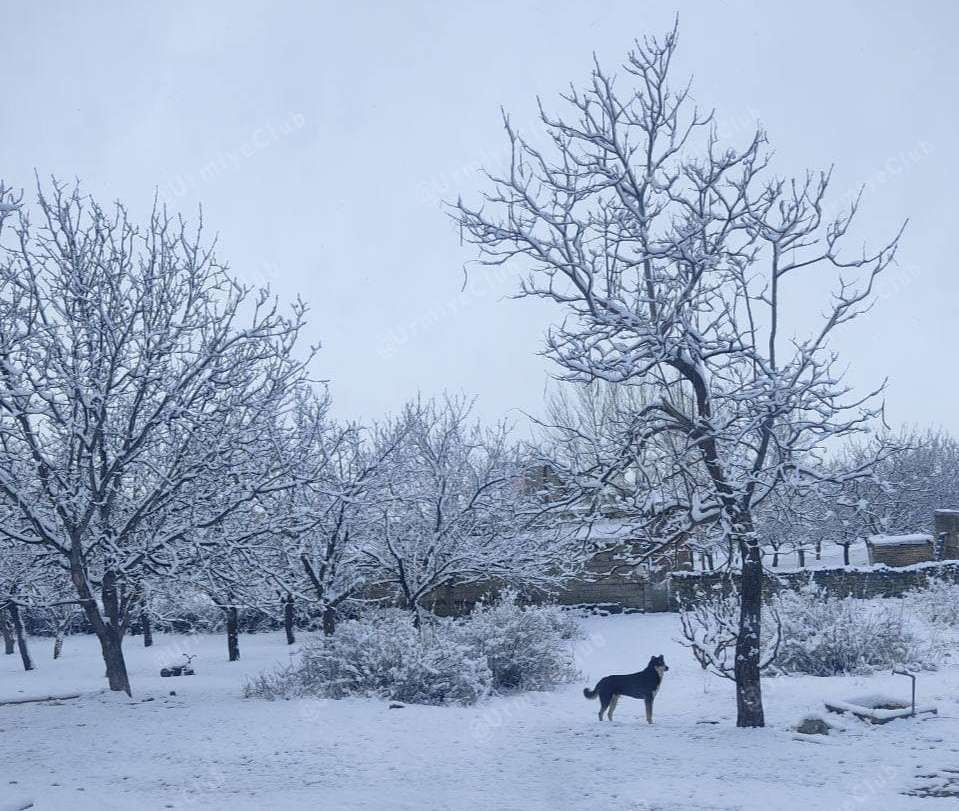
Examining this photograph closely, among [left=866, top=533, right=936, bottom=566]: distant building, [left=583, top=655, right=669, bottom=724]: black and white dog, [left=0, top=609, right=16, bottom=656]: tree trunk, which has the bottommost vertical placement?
[left=0, top=609, right=16, bottom=656]: tree trunk

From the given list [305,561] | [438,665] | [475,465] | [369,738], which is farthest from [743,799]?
[475,465]

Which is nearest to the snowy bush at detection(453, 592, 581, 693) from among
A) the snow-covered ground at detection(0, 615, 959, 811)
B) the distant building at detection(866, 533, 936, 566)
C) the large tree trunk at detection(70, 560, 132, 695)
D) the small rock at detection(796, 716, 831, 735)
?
the snow-covered ground at detection(0, 615, 959, 811)

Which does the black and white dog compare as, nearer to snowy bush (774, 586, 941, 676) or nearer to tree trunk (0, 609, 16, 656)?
snowy bush (774, 586, 941, 676)

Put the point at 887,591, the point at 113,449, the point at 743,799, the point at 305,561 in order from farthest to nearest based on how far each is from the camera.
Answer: the point at 887,591 → the point at 305,561 → the point at 113,449 → the point at 743,799

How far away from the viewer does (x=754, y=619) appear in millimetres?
10625

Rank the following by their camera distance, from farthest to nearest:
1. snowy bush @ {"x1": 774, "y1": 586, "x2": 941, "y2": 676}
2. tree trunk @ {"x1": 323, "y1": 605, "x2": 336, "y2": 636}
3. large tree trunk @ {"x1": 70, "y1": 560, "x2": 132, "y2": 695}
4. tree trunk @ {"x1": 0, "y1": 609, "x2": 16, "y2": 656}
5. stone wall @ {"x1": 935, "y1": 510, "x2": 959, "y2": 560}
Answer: stone wall @ {"x1": 935, "y1": 510, "x2": 959, "y2": 560} < tree trunk @ {"x1": 0, "y1": 609, "x2": 16, "y2": 656} < tree trunk @ {"x1": 323, "y1": 605, "x2": 336, "y2": 636} < snowy bush @ {"x1": 774, "y1": 586, "x2": 941, "y2": 676} < large tree trunk @ {"x1": 70, "y1": 560, "x2": 132, "y2": 695}

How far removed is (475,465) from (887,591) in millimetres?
13685

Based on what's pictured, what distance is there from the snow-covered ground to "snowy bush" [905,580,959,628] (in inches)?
268

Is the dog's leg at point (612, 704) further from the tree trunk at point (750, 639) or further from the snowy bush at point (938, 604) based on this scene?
the snowy bush at point (938, 604)

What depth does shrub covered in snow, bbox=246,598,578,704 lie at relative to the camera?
14250 mm

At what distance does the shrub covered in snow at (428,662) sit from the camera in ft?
46.8

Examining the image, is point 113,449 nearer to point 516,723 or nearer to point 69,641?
point 516,723

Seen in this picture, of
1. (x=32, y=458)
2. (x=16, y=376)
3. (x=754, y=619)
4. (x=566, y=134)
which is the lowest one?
(x=754, y=619)

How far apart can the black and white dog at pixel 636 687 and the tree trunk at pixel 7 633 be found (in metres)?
24.9
